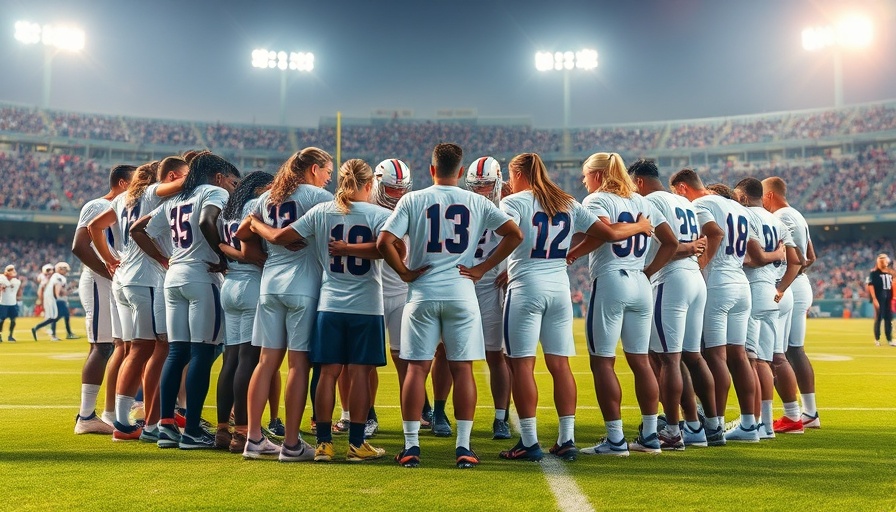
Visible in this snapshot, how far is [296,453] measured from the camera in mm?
5113

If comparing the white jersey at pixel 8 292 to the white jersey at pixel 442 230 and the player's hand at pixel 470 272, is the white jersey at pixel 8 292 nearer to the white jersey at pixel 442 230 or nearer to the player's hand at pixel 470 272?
the white jersey at pixel 442 230

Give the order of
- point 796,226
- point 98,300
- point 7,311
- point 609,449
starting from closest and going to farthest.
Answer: point 609,449, point 98,300, point 796,226, point 7,311

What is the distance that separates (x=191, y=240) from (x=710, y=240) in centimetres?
418

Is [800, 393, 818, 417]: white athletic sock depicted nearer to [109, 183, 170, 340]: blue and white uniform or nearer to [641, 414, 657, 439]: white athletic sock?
[641, 414, 657, 439]: white athletic sock

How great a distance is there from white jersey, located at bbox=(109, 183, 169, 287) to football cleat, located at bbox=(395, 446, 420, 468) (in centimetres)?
269

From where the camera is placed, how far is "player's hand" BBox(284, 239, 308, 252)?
5.16 meters

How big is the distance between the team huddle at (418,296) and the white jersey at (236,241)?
0.02 metres

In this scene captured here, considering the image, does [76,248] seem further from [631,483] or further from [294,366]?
[631,483]

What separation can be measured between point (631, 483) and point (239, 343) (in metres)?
2.94

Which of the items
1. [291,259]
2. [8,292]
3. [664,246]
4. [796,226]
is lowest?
[8,292]

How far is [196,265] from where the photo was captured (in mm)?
5715

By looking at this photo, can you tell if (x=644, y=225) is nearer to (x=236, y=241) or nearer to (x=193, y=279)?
(x=236, y=241)

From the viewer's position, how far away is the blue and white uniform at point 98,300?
6.62m

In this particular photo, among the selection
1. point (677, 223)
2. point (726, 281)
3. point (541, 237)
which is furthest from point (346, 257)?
point (726, 281)
